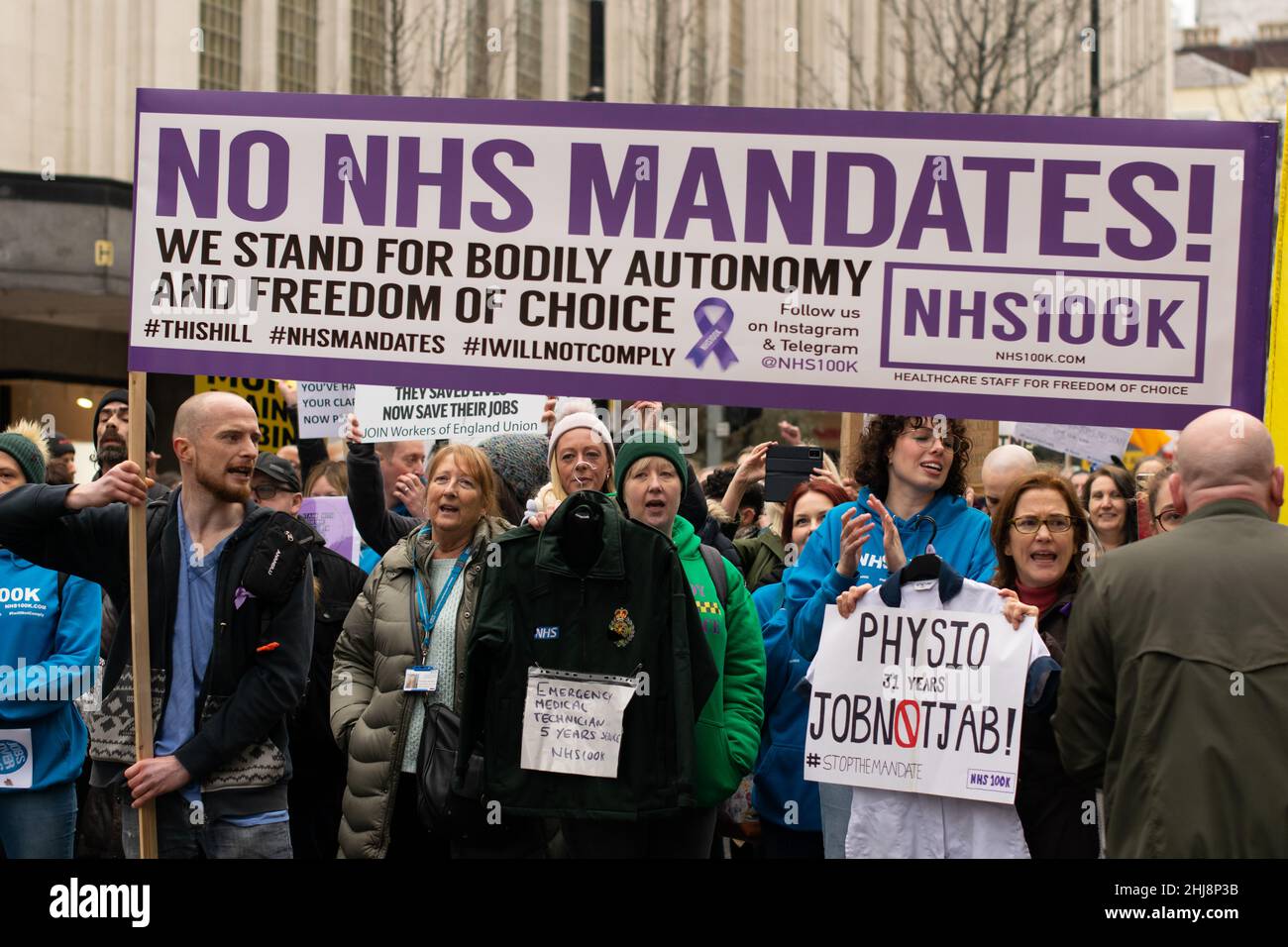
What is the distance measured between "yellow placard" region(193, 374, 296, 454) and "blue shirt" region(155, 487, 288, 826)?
4.30m

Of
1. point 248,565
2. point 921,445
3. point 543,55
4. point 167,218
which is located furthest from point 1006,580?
point 543,55

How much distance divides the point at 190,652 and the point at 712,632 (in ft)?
5.80

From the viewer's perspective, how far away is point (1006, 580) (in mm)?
5793

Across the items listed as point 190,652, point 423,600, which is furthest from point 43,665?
point 423,600

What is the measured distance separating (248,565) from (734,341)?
70.5 inches

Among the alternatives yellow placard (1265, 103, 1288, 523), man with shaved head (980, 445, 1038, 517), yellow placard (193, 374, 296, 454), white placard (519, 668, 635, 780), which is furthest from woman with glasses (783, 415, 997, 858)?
yellow placard (193, 374, 296, 454)

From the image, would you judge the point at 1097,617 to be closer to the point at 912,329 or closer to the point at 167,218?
the point at 912,329

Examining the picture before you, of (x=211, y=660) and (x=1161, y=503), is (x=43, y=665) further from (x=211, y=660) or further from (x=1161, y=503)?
(x=1161, y=503)

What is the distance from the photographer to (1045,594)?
573cm

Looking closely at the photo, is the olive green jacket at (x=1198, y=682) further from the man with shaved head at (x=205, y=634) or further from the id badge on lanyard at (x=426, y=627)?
the man with shaved head at (x=205, y=634)

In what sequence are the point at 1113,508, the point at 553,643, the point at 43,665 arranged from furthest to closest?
the point at 1113,508
the point at 43,665
the point at 553,643

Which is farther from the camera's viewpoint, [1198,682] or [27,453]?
[27,453]

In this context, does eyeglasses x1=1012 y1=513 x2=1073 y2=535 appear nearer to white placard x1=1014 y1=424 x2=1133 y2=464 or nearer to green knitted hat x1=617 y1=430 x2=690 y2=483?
green knitted hat x1=617 y1=430 x2=690 y2=483

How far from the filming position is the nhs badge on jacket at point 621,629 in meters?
5.46
